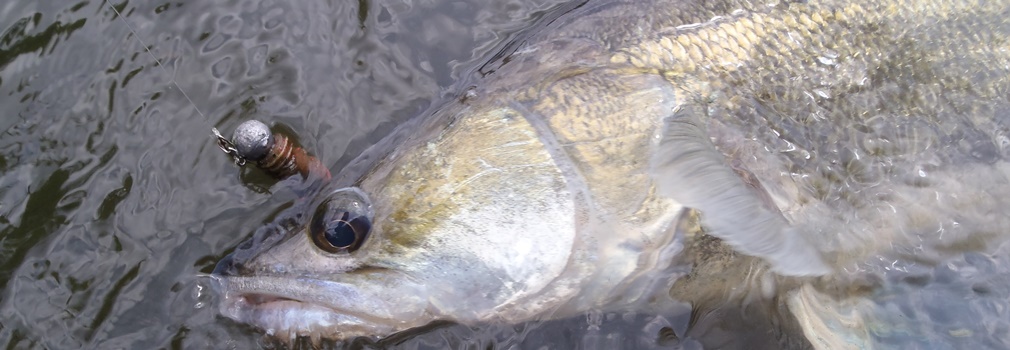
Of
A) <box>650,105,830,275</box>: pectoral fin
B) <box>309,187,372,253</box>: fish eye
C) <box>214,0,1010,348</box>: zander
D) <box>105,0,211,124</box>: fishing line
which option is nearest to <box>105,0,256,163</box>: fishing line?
<box>105,0,211,124</box>: fishing line

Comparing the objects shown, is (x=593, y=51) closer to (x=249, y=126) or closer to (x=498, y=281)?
(x=498, y=281)

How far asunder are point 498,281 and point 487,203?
0.88ft

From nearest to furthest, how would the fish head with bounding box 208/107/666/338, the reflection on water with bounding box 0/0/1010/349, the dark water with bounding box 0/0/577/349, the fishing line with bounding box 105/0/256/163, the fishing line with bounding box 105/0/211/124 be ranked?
the fish head with bounding box 208/107/666/338, the reflection on water with bounding box 0/0/1010/349, the dark water with bounding box 0/0/577/349, the fishing line with bounding box 105/0/256/163, the fishing line with bounding box 105/0/211/124

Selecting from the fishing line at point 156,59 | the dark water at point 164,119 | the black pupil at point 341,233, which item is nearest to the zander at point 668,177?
the black pupil at point 341,233

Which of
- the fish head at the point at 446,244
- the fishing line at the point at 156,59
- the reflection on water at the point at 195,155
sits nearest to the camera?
the fish head at the point at 446,244

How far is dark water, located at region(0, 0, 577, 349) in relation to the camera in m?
2.98

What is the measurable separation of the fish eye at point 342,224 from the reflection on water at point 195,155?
1.50 ft

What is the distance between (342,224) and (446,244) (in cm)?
37

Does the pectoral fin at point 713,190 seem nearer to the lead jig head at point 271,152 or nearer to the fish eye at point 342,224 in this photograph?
the fish eye at point 342,224

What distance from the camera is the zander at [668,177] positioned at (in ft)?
8.21

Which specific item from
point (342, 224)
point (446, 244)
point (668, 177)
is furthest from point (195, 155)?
point (668, 177)

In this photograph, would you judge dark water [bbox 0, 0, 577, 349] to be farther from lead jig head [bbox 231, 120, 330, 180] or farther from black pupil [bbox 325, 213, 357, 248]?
black pupil [bbox 325, 213, 357, 248]

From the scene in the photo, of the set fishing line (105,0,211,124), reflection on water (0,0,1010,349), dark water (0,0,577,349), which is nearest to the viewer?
reflection on water (0,0,1010,349)

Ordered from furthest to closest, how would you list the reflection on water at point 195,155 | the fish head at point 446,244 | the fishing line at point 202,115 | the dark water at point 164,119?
the fishing line at point 202,115, the dark water at point 164,119, the reflection on water at point 195,155, the fish head at point 446,244
